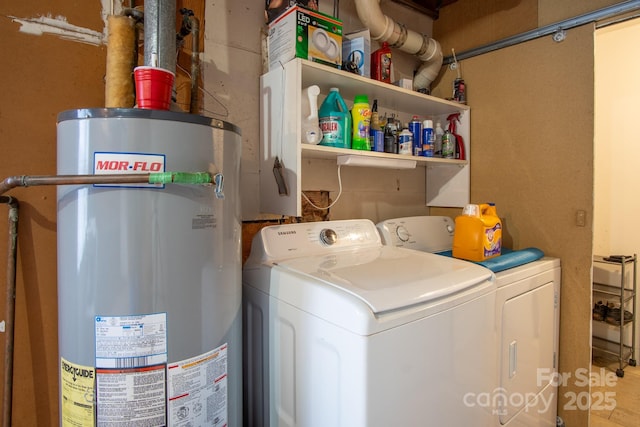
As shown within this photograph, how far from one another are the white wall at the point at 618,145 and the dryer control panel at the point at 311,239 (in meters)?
2.28

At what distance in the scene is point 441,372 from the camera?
1021 millimetres

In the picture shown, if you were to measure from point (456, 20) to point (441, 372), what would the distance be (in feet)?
6.80

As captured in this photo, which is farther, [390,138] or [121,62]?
[390,138]

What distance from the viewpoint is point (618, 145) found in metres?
2.79

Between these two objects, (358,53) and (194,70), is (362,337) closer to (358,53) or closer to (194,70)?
(194,70)

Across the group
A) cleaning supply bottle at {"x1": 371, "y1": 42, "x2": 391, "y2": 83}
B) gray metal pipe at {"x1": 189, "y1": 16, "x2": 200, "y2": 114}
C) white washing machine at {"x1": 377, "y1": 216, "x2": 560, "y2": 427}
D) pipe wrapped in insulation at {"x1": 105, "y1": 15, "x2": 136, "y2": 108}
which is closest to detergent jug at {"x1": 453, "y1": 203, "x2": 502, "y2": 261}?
white washing machine at {"x1": 377, "y1": 216, "x2": 560, "y2": 427}

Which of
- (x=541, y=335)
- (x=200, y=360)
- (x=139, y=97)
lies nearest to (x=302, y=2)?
(x=139, y=97)

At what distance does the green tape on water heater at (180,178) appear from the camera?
0.76m

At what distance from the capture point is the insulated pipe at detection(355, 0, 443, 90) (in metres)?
1.67

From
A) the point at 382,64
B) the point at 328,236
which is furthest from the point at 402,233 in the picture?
the point at 382,64

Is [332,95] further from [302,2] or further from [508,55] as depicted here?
[508,55]

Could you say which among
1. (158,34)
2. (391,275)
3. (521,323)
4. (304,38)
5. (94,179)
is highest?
(304,38)

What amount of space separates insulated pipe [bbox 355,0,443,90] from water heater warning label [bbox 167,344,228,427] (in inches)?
63.2

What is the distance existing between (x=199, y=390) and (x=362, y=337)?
45 cm
